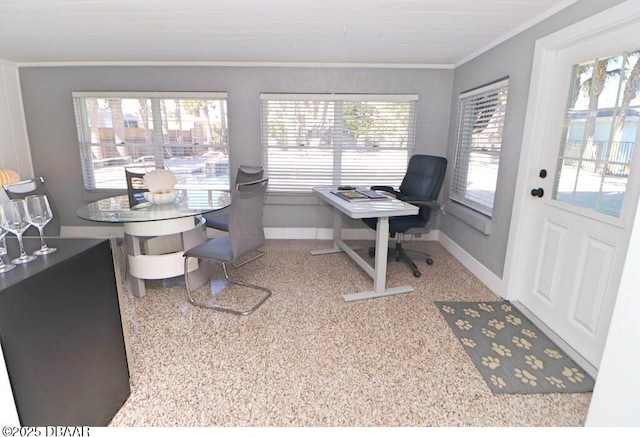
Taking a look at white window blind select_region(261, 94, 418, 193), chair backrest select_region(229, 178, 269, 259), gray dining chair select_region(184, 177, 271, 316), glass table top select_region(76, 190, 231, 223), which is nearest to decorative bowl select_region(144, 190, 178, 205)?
glass table top select_region(76, 190, 231, 223)

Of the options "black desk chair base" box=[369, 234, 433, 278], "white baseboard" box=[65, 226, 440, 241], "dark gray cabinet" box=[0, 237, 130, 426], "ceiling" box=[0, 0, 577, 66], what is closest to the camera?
"dark gray cabinet" box=[0, 237, 130, 426]

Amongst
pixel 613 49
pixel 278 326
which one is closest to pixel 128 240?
pixel 278 326

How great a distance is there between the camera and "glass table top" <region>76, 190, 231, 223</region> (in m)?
2.43

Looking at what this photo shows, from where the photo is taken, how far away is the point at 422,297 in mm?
2766

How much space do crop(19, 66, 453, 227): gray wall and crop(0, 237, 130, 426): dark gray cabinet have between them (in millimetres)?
2863

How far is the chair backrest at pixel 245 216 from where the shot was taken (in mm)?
2350

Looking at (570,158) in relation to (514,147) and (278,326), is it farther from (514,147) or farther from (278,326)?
(278,326)

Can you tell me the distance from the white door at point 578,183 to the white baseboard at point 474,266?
8.7 inches

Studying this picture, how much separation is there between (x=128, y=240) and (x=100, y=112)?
2331 mm

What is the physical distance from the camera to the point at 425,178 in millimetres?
3322

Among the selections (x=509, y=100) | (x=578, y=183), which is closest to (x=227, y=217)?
(x=509, y=100)

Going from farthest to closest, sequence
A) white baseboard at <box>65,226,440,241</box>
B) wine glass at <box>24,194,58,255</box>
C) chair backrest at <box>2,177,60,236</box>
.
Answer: white baseboard at <box>65,226,440,241</box>, chair backrest at <box>2,177,60,236</box>, wine glass at <box>24,194,58,255</box>

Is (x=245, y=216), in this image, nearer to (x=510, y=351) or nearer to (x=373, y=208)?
(x=373, y=208)

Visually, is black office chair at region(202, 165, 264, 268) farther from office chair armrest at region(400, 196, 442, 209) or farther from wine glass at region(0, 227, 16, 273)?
wine glass at region(0, 227, 16, 273)
